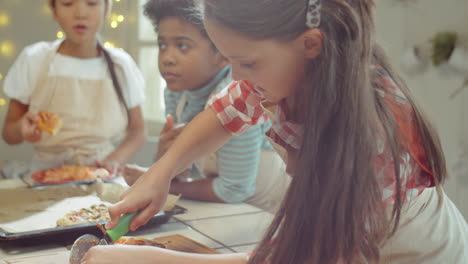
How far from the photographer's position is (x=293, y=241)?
0.67 m

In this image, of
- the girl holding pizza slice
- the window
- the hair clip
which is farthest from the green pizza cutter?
the window

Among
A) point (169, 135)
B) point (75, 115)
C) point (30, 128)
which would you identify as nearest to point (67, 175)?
point (30, 128)

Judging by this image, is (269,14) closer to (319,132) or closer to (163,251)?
(319,132)

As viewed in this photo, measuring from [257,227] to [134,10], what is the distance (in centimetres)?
201

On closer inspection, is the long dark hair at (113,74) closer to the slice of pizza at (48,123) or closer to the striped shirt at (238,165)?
the slice of pizza at (48,123)

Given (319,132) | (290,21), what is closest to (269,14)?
(290,21)

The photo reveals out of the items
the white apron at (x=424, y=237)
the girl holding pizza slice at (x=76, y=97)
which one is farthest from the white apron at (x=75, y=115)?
the white apron at (x=424, y=237)

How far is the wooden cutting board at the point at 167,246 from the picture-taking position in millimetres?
923

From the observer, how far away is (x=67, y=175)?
1495mm

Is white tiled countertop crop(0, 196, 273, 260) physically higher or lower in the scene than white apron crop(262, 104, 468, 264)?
lower

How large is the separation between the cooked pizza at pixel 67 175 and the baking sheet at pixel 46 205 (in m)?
0.11

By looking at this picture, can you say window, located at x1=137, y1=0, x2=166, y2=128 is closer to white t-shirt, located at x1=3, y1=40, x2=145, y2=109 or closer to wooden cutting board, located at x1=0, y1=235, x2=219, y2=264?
white t-shirt, located at x1=3, y1=40, x2=145, y2=109

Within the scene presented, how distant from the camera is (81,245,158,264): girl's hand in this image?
2.52 ft

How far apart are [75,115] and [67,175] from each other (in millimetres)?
468
